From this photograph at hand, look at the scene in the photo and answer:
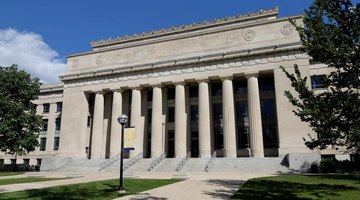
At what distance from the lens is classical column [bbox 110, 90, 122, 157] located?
1723 inches

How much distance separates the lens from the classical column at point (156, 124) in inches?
Answer: 1623

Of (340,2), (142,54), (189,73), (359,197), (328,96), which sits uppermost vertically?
(142,54)

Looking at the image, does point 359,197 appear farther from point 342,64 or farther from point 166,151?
point 166,151

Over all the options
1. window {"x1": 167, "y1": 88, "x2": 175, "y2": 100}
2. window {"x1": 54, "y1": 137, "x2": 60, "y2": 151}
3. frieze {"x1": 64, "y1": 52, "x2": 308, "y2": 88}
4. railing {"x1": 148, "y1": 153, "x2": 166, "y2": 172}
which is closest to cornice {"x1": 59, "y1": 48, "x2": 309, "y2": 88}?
frieze {"x1": 64, "y1": 52, "x2": 308, "y2": 88}

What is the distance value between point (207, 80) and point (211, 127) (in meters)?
6.27

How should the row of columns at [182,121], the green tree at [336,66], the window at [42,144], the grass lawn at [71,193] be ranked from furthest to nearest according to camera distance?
1. the window at [42,144]
2. the row of columns at [182,121]
3. the green tree at [336,66]
4. the grass lawn at [71,193]

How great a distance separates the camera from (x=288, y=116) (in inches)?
1415

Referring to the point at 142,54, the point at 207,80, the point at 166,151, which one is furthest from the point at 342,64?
A: the point at 142,54

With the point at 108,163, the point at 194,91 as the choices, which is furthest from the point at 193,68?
the point at 108,163

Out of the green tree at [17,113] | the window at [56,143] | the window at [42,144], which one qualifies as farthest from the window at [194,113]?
the window at [42,144]

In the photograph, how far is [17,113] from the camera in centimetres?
3875

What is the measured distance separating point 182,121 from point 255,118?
9508 millimetres

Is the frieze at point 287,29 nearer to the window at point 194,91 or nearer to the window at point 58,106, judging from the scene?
the window at point 194,91

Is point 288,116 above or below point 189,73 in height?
below
